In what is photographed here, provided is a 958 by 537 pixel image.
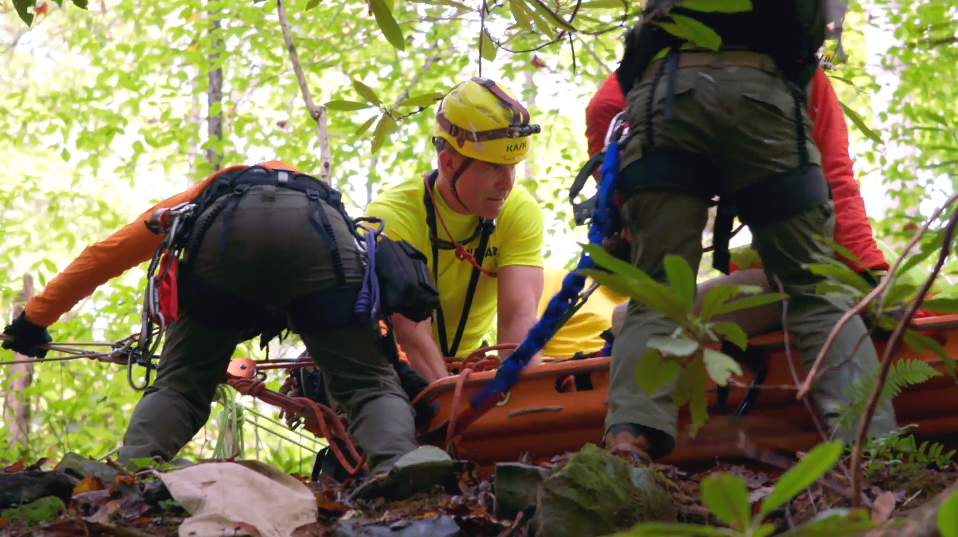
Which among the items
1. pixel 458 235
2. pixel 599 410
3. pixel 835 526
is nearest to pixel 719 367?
pixel 835 526

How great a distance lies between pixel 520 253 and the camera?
4.59m

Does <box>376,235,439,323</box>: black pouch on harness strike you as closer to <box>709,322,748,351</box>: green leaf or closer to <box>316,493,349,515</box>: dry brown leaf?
<box>316,493,349,515</box>: dry brown leaf

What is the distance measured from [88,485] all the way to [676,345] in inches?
72.3

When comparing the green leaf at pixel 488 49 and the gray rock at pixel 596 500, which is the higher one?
the green leaf at pixel 488 49

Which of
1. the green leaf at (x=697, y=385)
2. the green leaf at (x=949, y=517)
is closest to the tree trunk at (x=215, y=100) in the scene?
the green leaf at (x=697, y=385)

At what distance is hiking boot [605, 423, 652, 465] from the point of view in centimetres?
269

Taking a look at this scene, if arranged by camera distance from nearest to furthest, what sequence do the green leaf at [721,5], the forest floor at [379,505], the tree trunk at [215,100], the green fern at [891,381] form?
the green leaf at [721,5] < the green fern at [891,381] < the forest floor at [379,505] < the tree trunk at [215,100]

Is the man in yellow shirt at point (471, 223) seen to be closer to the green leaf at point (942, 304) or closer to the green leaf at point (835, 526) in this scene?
the green leaf at point (942, 304)

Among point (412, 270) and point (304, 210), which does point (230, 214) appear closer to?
point (304, 210)

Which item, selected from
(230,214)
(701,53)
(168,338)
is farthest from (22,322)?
(701,53)

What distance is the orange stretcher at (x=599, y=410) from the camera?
129 inches

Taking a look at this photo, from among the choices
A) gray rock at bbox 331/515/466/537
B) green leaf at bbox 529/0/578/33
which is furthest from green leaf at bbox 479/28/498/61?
gray rock at bbox 331/515/466/537

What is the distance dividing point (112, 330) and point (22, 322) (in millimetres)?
7238

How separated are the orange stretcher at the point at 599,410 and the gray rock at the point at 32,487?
1522 mm
